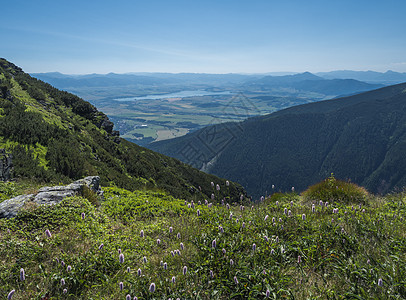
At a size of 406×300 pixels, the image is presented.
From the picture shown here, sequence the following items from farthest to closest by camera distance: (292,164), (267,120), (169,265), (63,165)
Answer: (267,120)
(292,164)
(63,165)
(169,265)

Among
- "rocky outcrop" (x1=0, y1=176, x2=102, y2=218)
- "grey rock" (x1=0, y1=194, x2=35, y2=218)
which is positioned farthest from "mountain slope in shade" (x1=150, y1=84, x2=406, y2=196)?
"grey rock" (x1=0, y1=194, x2=35, y2=218)

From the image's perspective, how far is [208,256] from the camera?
12.8 feet

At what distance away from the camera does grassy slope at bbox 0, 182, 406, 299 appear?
3.20m

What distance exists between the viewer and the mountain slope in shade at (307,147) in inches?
5728

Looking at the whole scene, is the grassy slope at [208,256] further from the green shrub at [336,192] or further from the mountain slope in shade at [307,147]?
the mountain slope in shade at [307,147]

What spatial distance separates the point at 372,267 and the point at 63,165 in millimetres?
14018

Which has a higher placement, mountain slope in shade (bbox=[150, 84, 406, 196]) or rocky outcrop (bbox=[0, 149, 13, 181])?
rocky outcrop (bbox=[0, 149, 13, 181])

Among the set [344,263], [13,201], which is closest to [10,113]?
[13,201]

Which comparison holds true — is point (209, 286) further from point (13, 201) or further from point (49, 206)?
point (13, 201)

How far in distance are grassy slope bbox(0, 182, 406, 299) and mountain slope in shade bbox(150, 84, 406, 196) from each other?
430 feet

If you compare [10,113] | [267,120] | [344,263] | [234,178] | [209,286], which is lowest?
[234,178]

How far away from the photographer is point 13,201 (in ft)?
17.8

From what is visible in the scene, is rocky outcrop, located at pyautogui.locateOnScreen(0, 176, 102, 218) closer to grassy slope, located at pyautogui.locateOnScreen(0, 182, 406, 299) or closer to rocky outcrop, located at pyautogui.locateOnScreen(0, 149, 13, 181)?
grassy slope, located at pyautogui.locateOnScreen(0, 182, 406, 299)

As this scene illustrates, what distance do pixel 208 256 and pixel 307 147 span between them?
18701 centimetres
